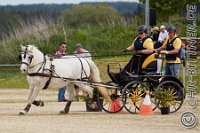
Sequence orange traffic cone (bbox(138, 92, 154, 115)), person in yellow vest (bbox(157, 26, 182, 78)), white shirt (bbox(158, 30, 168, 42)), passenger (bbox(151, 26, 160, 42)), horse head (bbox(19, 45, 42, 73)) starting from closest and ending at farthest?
orange traffic cone (bbox(138, 92, 154, 115)) < horse head (bbox(19, 45, 42, 73)) < person in yellow vest (bbox(157, 26, 182, 78)) < white shirt (bbox(158, 30, 168, 42)) < passenger (bbox(151, 26, 160, 42))

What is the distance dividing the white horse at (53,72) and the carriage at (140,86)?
32 centimetres

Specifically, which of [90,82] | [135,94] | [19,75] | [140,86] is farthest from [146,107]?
[19,75]

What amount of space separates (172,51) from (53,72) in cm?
304

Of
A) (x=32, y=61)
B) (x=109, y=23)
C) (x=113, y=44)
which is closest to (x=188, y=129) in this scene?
(x=32, y=61)

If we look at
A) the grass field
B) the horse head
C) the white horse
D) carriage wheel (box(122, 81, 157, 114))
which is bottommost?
the grass field

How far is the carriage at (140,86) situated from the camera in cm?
2158

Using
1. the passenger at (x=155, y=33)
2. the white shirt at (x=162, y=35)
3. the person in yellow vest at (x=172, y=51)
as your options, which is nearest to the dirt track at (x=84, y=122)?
the person in yellow vest at (x=172, y=51)

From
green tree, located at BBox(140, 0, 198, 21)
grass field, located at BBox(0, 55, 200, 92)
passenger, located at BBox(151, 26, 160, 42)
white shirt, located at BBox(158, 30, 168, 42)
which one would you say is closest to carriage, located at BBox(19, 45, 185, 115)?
white shirt, located at BBox(158, 30, 168, 42)

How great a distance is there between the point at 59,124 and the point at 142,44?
4.04 meters

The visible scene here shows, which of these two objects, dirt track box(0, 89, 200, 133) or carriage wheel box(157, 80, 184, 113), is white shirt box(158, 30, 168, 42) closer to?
dirt track box(0, 89, 200, 133)

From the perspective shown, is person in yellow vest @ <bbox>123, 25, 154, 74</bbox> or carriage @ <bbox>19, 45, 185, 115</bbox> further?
person in yellow vest @ <bbox>123, 25, 154, 74</bbox>

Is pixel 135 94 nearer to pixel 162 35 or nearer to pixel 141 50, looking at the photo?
pixel 141 50

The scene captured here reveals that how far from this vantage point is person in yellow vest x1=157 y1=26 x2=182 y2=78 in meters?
22.4

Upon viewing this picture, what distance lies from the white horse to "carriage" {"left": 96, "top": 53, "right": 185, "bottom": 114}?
32cm
